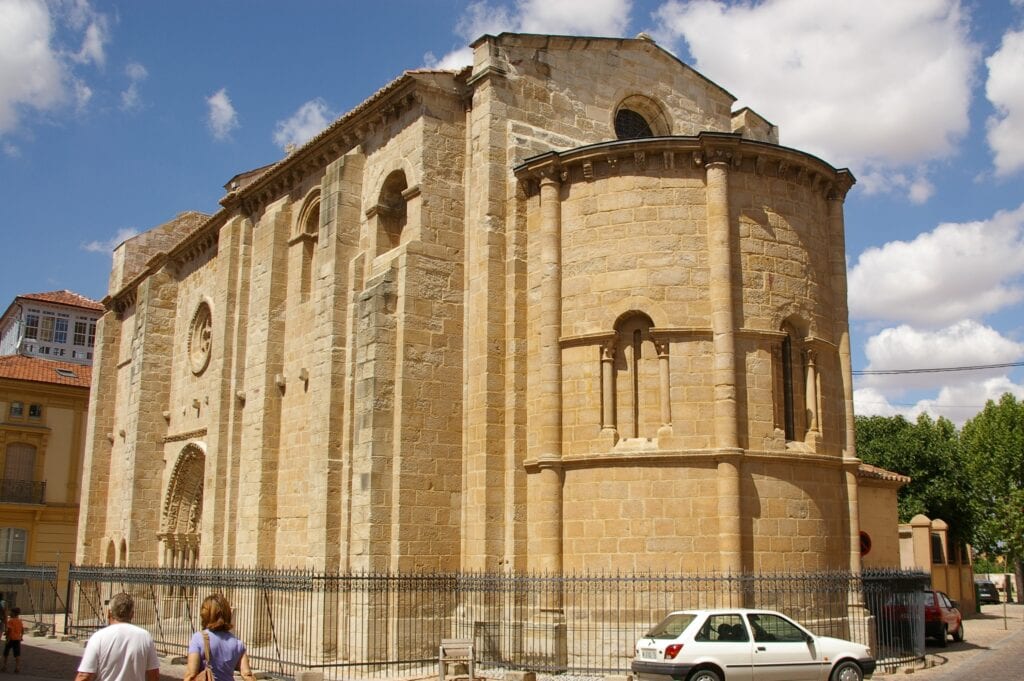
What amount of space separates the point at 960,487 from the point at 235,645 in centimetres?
3339

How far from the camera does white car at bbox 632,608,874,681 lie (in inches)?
416

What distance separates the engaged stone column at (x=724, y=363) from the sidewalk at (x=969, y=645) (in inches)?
106

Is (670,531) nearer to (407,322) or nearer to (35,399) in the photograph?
(407,322)

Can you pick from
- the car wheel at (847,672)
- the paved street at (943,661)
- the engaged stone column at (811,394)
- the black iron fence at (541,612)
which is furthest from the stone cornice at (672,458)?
the car wheel at (847,672)

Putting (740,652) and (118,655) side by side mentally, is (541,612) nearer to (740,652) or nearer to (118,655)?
(740,652)

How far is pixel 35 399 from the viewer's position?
35.2 meters

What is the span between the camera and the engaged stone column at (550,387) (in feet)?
47.3

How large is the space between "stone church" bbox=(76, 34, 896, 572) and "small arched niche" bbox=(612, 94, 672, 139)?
0.04 metres

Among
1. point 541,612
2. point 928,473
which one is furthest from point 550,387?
point 928,473

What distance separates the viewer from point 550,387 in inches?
583

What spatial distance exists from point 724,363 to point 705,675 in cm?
487

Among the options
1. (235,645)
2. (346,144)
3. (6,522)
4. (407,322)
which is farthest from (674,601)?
(6,522)

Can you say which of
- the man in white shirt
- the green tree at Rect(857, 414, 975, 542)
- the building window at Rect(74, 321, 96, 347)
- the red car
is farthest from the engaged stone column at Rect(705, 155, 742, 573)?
the building window at Rect(74, 321, 96, 347)

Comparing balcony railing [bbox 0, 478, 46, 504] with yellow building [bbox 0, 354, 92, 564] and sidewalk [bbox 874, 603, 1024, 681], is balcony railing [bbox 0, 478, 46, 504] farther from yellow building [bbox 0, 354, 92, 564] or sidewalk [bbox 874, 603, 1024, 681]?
sidewalk [bbox 874, 603, 1024, 681]
